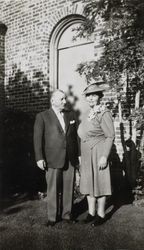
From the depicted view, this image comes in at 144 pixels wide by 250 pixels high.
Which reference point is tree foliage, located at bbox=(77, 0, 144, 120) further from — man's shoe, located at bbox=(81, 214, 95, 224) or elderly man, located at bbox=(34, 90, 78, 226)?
man's shoe, located at bbox=(81, 214, 95, 224)

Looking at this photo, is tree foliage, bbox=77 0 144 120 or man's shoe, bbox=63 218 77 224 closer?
man's shoe, bbox=63 218 77 224

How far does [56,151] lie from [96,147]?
0.58 metres

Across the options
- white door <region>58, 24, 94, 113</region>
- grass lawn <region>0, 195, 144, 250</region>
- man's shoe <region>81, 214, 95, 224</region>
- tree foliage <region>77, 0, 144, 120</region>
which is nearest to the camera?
grass lawn <region>0, 195, 144, 250</region>

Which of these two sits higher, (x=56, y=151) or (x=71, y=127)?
(x=71, y=127)

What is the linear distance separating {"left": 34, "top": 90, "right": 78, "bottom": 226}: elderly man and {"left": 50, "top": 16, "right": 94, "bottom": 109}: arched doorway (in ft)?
9.63

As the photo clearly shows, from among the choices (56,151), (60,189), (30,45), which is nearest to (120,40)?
(56,151)

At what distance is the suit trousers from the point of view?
16.7 feet

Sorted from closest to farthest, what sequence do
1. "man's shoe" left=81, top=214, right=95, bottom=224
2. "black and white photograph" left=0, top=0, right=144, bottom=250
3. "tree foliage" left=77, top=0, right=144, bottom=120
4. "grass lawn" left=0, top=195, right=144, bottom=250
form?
"grass lawn" left=0, top=195, right=144, bottom=250 → "black and white photograph" left=0, top=0, right=144, bottom=250 → "man's shoe" left=81, top=214, right=95, bottom=224 → "tree foliage" left=77, top=0, right=144, bottom=120

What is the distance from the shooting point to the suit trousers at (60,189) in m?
5.09

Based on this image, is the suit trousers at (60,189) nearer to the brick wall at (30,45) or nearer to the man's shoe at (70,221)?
the man's shoe at (70,221)

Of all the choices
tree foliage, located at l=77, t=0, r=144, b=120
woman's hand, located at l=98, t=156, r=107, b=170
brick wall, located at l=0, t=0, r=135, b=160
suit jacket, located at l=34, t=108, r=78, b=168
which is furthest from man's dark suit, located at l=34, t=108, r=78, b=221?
brick wall, located at l=0, t=0, r=135, b=160

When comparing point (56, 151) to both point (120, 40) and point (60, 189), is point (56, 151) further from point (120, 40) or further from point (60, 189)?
point (120, 40)

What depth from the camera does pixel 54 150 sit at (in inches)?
201

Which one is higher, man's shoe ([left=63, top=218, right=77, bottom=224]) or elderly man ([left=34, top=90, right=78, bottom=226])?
elderly man ([left=34, top=90, right=78, bottom=226])
